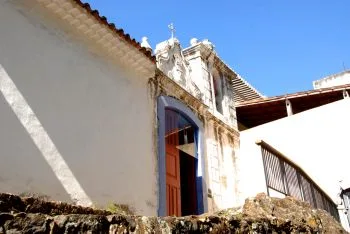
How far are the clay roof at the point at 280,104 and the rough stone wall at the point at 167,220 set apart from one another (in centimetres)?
956

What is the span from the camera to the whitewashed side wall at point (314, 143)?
35.2ft

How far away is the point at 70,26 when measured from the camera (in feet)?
20.1

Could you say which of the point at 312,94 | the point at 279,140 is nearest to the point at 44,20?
the point at 279,140

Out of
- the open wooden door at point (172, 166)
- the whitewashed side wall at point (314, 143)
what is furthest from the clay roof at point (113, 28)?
the whitewashed side wall at point (314, 143)

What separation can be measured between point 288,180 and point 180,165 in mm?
2780

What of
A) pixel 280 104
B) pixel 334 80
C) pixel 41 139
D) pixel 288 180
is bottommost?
pixel 41 139

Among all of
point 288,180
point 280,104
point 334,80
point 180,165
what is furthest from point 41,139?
point 334,80

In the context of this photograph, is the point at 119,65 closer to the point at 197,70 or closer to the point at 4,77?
the point at 4,77

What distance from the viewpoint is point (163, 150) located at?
7.36 meters

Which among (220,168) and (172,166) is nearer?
(172,166)

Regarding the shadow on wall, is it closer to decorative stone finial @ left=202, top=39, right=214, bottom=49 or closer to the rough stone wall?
the rough stone wall

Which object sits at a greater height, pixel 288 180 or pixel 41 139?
pixel 288 180

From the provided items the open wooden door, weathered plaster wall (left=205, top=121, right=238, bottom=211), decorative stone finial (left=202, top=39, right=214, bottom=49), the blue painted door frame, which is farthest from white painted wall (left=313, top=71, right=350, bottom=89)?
the open wooden door

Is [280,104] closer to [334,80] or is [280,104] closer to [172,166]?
[172,166]
